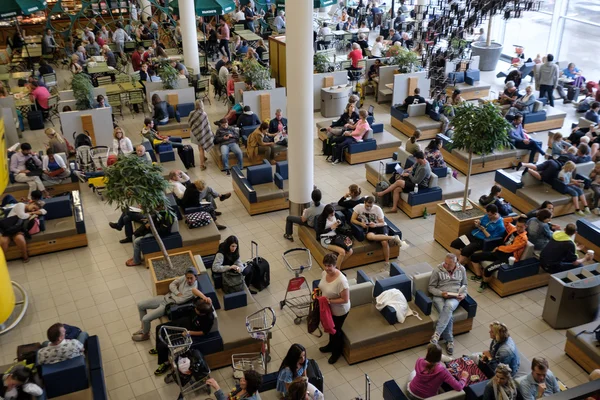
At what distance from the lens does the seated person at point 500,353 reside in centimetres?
655

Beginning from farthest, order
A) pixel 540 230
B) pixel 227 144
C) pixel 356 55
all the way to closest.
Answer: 1. pixel 356 55
2. pixel 227 144
3. pixel 540 230

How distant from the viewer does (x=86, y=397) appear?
662 centimetres

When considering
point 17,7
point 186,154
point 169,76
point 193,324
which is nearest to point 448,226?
point 193,324

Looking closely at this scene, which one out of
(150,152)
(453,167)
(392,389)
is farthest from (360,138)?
(392,389)

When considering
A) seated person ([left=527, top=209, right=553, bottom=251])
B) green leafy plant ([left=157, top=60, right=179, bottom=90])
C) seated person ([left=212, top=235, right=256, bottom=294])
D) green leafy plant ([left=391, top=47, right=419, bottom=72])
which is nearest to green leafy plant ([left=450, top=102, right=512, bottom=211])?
seated person ([left=527, top=209, right=553, bottom=251])

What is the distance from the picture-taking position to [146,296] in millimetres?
8828

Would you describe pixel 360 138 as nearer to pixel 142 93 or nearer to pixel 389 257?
pixel 389 257

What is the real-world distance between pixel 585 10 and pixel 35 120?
53.8 ft

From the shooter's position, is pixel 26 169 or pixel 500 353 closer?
pixel 500 353

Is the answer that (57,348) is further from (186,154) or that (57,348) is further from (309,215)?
(186,154)

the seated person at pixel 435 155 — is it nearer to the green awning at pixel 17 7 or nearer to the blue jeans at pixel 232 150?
the blue jeans at pixel 232 150

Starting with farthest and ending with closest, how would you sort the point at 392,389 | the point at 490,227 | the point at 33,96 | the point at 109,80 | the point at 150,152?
1. the point at 109,80
2. the point at 33,96
3. the point at 150,152
4. the point at 490,227
5. the point at 392,389

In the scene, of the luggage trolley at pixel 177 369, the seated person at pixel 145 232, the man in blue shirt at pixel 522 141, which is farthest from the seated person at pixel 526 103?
the luggage trolley at pixel 177 369

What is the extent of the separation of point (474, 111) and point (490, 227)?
1.79 metres
